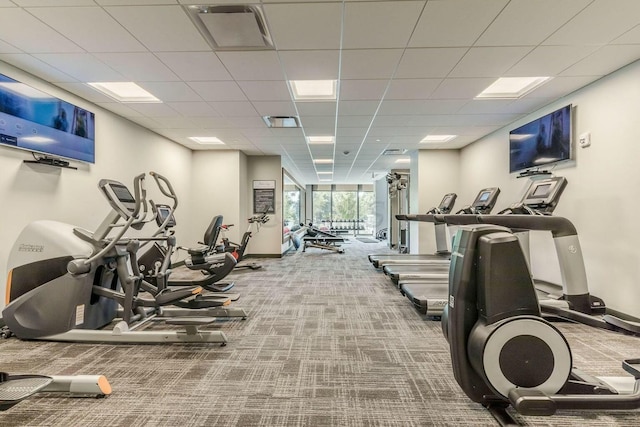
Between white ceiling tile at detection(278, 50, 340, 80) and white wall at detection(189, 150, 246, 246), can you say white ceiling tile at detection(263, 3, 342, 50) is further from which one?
white wall at detection(189, 150, 246, 246)

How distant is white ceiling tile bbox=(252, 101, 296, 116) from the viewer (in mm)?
4148

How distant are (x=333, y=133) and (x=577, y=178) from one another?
3712 millimetres

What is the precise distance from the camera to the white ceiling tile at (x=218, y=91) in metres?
3.54

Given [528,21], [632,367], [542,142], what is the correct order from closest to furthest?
[632,367], [528,21], [542,142]

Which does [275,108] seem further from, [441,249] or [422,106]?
[441,249]

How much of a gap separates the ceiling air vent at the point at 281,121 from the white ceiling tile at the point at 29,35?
8.19 feet

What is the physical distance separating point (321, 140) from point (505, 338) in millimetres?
5378

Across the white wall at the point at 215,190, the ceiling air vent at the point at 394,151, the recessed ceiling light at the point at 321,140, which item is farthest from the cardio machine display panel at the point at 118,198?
the ceiling air vent at the point at 394,151

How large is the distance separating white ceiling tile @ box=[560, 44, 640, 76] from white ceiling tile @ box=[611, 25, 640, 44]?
0.07 metres

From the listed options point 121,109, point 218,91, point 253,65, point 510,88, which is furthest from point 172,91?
point 510,88

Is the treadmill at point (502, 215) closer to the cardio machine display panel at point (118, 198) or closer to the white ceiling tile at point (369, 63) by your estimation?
the white ceiling tile at point (369, 63)

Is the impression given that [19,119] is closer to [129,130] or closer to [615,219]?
[129,130]

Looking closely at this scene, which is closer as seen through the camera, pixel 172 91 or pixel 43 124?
pixel 43 124

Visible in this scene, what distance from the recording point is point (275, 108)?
171 inches
